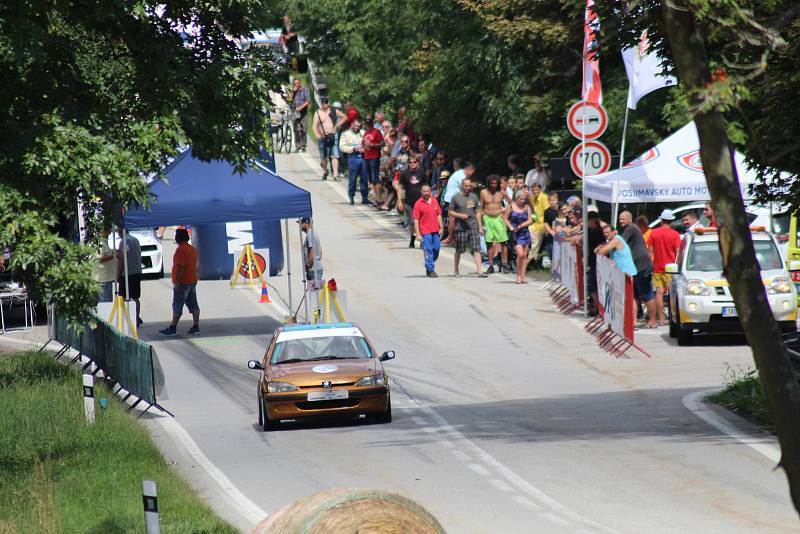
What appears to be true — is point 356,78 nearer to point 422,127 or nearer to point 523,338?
point 422,127

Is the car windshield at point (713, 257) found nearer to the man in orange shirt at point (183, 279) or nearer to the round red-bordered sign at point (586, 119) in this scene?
the round red-bordered sign at point (586, 119)

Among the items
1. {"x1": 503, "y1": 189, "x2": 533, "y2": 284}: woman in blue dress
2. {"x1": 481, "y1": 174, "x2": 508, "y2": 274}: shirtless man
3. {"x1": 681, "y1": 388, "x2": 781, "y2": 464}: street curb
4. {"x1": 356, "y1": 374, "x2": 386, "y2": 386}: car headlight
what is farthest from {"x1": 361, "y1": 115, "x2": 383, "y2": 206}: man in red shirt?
{"x1": 356, "y1": 374, "x2": 386, "y2": 386}: car headlight

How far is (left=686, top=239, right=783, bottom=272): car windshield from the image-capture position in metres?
23.0

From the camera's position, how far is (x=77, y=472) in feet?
41.9

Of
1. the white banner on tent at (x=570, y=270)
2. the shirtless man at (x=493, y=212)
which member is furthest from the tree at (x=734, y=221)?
the shirtless man at (x=493, y=212)

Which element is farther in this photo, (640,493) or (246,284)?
(246,284)

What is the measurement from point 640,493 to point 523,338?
11.8 meters

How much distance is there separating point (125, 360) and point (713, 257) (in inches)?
400

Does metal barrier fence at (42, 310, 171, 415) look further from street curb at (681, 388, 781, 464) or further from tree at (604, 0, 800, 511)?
tree at (604, 0, 800, 511)

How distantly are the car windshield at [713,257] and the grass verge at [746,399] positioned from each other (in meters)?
5.09

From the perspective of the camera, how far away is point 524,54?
3431 centimetres

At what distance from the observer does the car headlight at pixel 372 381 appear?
16.8 m

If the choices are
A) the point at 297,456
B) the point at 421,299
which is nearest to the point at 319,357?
the point at 297,456

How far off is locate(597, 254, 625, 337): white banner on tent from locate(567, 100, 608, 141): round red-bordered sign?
237cm
